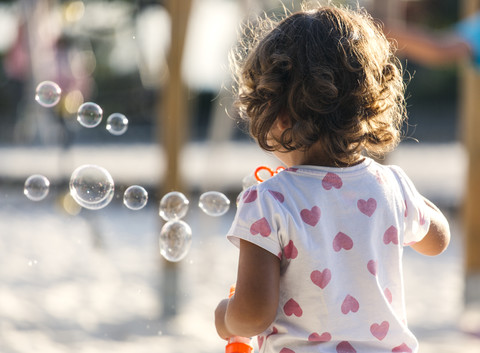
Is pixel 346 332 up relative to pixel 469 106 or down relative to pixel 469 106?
down

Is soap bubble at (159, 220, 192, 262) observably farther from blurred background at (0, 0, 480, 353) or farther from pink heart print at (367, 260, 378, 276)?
pink heart print at (367, 260, 378, 276)

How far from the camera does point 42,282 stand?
3.83m

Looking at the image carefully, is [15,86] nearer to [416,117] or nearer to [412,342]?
[416,117]

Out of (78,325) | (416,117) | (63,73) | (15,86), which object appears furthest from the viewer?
(416,117)

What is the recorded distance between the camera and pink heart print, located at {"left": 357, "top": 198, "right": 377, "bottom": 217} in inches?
39.7

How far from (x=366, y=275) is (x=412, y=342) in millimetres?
129

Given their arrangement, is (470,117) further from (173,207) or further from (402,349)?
(402,349)

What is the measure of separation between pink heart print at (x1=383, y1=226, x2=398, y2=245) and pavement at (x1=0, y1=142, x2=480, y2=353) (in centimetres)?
113

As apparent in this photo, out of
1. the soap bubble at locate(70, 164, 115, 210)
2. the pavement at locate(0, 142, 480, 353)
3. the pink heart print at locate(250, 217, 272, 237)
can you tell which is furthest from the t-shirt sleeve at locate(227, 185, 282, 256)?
the pavement at locate(0, 142, 480, 353)

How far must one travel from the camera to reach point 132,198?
1.56 m

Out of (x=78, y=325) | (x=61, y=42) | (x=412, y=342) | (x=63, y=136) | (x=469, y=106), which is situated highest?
(x=61, y=42)

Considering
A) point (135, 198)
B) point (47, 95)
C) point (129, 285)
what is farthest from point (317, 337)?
point (129, 285)

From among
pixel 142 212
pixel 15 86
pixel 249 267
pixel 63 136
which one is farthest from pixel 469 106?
pixel 15 86

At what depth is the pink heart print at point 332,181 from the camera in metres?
1.01
